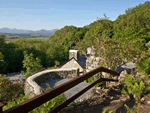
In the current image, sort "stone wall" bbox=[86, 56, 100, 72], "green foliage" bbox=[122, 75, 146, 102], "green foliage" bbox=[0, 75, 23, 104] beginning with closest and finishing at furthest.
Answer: "green foliage" bbox=[122, 75, 146, 102], "green foliage" bbox=[0, 75, 23, 104], "stone wall" bbox=[86, 56, 100, 72]

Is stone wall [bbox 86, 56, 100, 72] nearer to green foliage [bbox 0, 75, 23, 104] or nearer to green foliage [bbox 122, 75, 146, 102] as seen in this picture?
green foliage [bbox 122, 75, 146, 102]

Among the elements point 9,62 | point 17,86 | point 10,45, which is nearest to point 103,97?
point 17,86

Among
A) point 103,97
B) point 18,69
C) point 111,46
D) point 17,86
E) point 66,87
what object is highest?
point 111,46

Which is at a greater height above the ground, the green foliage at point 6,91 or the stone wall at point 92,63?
the stone wall at point 92,63

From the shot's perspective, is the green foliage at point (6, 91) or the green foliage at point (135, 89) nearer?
the green foliage at point (135, 89)

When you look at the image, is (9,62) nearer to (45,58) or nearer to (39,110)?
(45,58)

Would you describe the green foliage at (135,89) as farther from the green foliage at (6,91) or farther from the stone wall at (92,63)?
the green foliage at (6,91)

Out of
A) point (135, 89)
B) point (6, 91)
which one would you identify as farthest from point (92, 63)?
point (6, 91)

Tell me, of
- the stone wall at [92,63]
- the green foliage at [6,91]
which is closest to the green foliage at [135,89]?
the stone wall at [92,63]

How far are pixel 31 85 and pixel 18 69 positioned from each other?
76.5 feet

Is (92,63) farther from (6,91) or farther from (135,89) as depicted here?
(6,91)

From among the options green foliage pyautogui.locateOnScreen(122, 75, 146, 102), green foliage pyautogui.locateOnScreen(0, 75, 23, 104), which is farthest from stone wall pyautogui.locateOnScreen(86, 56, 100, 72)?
green foliage pyautogui.locateOnScreen(0, 75, 23, 104)

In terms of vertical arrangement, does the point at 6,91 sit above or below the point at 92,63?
below

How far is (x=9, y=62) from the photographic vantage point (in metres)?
29.2
